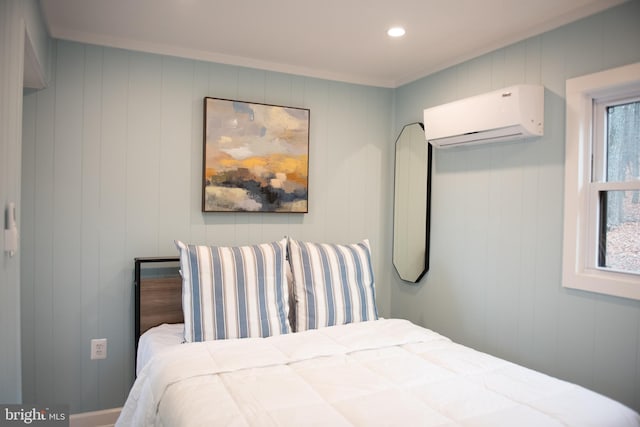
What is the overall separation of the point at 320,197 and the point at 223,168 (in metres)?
0.78

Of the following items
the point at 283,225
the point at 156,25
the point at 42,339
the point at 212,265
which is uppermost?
the point at 156,25

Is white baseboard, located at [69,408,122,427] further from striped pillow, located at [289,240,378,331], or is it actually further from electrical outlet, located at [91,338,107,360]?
striped pillow, located at [289,240,378,331]

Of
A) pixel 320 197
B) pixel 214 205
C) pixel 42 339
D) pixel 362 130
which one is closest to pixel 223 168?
pixel 214 205

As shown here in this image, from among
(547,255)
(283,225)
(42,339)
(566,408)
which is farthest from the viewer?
(283,225)

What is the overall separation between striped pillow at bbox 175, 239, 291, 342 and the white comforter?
0.43ft

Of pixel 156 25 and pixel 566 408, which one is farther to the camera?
pixel 156 25

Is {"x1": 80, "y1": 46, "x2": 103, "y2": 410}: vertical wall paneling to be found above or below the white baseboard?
above

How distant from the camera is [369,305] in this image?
2840mm

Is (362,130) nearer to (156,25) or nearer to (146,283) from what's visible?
(156,25)

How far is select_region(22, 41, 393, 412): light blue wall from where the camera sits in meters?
2.63

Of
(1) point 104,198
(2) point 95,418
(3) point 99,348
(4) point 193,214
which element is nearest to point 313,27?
(4) point 193,214

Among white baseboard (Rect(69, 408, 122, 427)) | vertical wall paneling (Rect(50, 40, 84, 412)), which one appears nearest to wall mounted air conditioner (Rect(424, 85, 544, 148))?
vertical wall paneling (Rect(50, 40, 84, 412))

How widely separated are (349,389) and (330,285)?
1.00 m

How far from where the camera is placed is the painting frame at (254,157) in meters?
3.00
